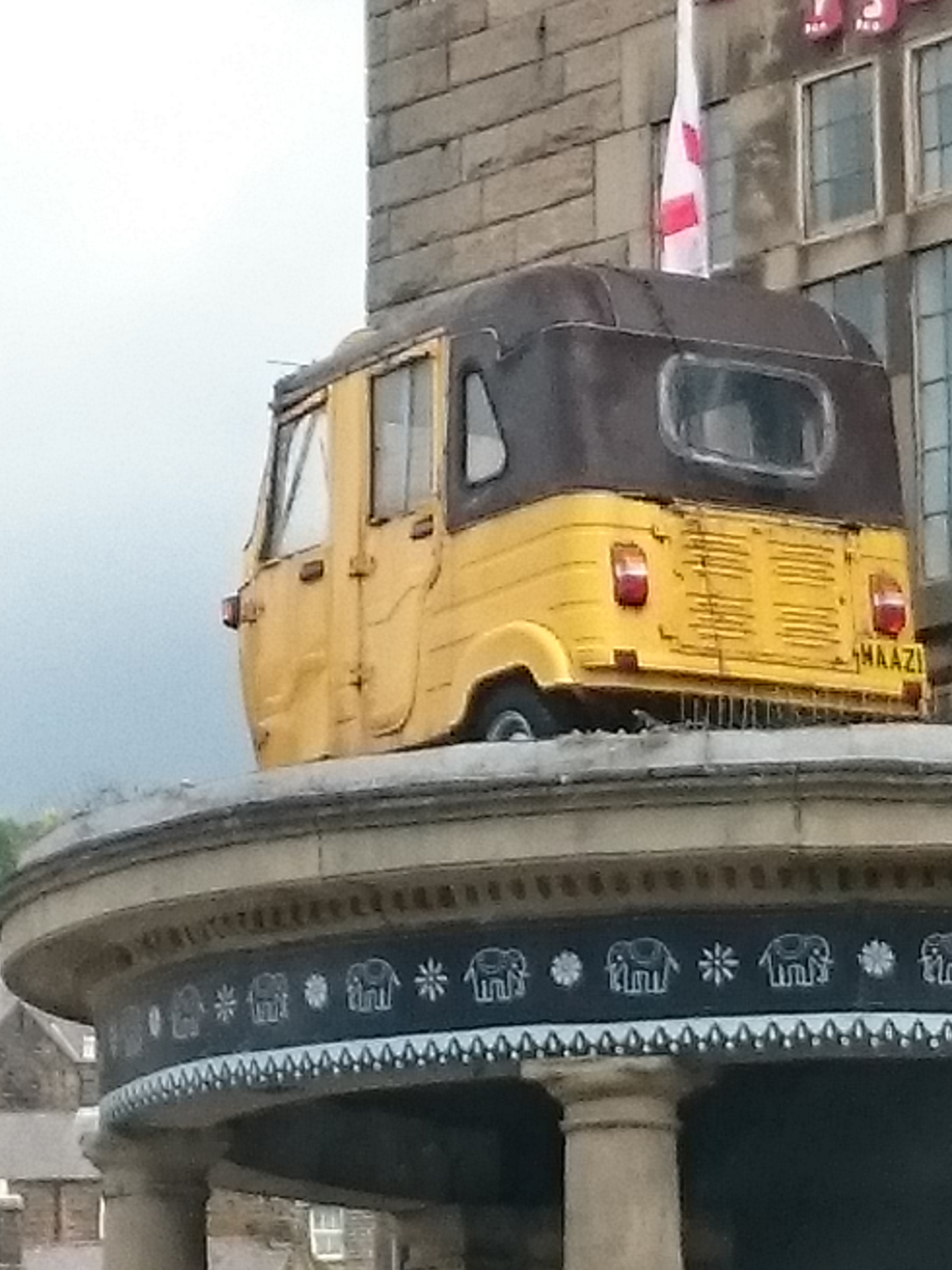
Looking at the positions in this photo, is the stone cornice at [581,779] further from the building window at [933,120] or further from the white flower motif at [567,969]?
the building window at [933,120]

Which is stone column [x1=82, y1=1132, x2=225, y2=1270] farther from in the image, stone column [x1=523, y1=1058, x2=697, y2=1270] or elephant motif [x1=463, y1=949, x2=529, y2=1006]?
stone column [x1=523, y1=1058, x2=697, y2=1270]

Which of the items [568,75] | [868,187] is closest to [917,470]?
[868,187]

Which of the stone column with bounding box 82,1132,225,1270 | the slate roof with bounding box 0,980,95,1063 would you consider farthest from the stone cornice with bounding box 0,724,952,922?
the slate roof with bounding box 0,980,95,1063

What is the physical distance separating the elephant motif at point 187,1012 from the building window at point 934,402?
5.49 meters

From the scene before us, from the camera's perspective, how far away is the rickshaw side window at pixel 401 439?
1783cm

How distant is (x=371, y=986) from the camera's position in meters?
16.2

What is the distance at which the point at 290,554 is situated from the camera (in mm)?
18625

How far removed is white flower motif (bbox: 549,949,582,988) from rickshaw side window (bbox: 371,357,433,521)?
2888mm

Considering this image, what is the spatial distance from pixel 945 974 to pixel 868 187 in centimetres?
703

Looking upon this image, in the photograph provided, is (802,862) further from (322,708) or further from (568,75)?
(568,75)

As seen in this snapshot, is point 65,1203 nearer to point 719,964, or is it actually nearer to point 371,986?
point 371,986

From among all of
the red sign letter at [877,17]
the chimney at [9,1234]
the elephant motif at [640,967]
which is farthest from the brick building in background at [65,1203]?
the elephant motif at [640,967]

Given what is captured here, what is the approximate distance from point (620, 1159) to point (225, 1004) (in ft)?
7.60

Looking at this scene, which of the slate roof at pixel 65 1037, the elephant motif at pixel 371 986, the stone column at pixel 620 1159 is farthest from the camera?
the slate roof at pixel 65 1037
